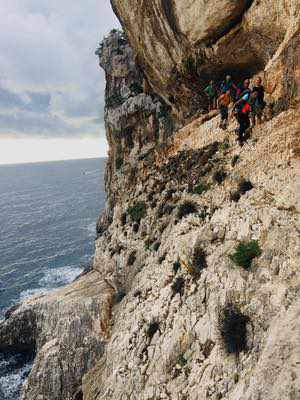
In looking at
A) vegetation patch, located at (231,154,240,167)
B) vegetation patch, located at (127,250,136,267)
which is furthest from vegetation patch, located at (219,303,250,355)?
vegetation patch, located at (127,250,136,267)

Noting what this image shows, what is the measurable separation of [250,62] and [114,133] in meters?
23.9

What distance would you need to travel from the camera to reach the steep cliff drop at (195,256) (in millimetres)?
11758

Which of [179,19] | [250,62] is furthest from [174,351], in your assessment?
[179,19]

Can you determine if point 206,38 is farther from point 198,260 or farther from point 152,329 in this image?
point 152,329

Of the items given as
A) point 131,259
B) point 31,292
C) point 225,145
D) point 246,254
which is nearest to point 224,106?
point 225,145

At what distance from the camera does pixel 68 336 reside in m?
22.8

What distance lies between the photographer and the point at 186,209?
780 inches

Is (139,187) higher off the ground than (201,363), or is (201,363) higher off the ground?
(139,187)

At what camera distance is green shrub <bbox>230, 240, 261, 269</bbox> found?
1322cm

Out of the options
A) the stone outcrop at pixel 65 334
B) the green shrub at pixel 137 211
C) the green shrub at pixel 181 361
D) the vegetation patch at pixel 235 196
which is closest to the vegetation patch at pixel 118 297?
the stone outcrop at pixel 65 334

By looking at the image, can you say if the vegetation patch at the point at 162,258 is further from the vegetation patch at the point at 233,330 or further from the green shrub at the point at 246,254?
the vegetation patch at the point at 233,330

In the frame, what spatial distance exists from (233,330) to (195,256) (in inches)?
194

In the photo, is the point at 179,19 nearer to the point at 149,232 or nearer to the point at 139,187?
the point at 139,187

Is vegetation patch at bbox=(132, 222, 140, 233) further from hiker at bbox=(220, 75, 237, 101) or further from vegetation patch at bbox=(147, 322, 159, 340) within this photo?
hiker at bbox=(220, 75, 237, 101)
